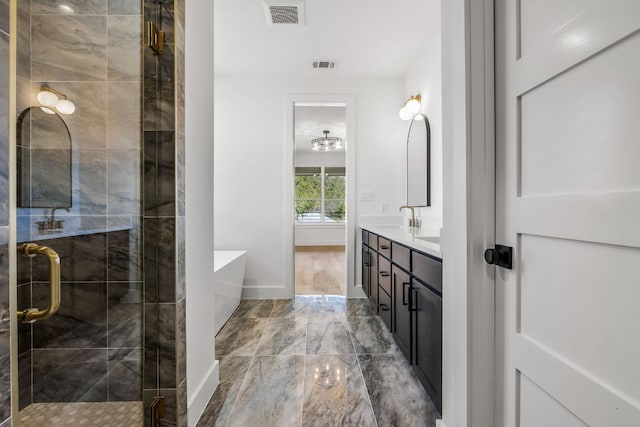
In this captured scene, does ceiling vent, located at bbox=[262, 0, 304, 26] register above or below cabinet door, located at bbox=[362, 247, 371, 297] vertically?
above

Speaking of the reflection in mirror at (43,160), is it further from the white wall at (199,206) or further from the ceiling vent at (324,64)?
the ceiling vent at (324,64)

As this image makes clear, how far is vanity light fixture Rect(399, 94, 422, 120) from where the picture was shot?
9.35ft

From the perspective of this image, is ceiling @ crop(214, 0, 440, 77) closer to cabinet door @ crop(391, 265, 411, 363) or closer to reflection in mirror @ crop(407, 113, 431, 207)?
reflection in mirror @ crop(407, 113, 431, 207)

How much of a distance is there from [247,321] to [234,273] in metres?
0.46

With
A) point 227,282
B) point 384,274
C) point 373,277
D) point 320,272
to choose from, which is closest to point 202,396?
point 227,282

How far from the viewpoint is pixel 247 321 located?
263cm

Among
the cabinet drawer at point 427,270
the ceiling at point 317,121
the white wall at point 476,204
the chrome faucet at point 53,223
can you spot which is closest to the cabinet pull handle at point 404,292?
the cabinet drawer at point 427,270

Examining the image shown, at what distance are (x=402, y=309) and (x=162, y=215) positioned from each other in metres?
1.47

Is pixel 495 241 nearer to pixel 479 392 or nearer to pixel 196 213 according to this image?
pixel 479 392

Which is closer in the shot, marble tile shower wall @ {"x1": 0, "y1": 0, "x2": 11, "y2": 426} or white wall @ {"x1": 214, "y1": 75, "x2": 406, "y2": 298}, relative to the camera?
marble tile shower wall @ {"x1": 0, "y1": 0, "x2": 11, "y2": 426}

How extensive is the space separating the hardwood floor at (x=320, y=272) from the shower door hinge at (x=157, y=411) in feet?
7.81

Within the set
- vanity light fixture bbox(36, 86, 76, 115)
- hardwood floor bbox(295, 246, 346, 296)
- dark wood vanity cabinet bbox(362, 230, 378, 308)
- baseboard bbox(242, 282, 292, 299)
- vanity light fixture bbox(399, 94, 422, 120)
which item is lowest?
hardwood floor bbox(295, 246, 346, 296)

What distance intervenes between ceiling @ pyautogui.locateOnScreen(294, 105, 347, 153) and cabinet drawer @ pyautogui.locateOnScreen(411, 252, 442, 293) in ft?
11.3

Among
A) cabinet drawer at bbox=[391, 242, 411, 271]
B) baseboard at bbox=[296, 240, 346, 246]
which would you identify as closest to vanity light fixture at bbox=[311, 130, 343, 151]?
baseboard at bbox=[296, 240, 346, 246]
